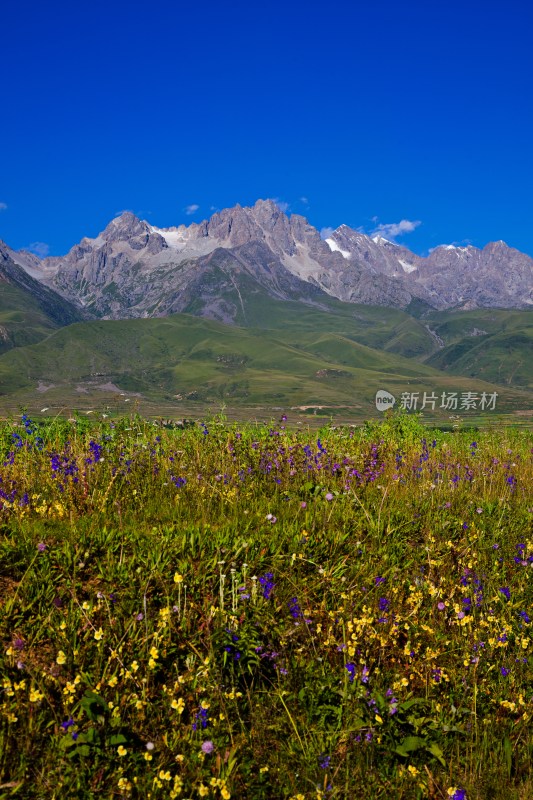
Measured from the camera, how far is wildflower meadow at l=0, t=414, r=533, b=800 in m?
3.93

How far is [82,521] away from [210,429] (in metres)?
4.94

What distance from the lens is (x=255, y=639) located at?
4.91m

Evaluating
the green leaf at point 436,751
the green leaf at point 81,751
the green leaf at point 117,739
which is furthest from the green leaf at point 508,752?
the green leaf at point 81,751

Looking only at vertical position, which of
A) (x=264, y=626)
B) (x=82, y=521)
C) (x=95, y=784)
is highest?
(x=82, y=521)

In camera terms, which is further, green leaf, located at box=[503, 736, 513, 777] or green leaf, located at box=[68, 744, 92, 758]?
green leaf, located at box=[503, 736, 513, 777]

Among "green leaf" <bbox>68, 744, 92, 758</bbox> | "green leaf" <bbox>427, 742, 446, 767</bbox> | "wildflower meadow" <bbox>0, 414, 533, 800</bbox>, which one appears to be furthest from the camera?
"green leaf" <bbox>427, 742, 446, 767</bbox>

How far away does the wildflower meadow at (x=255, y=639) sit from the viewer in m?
3.93

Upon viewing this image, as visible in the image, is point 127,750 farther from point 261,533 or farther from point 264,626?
point 261,533

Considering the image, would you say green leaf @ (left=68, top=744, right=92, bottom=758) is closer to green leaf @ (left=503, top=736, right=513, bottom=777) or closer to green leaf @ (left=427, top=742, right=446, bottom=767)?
green leaf @ (left=427, top=742, right=446, bottom=767)

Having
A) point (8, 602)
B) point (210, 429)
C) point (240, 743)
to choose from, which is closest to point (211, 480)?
point (210, 429)

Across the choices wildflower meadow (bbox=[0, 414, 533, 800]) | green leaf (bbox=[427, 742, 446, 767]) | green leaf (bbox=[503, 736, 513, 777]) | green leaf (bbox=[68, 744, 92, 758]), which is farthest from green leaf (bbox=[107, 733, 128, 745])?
green leaf (bbox=[503, 736, 513, 777])

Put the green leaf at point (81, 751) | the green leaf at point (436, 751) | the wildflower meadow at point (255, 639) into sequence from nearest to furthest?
the green leaf at point (81, 751), the wildflower meadow at point (255, 639), the green leaf at point (436, 751)

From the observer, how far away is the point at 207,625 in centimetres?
496

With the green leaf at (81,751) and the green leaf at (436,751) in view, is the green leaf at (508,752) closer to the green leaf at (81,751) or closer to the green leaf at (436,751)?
the green leaf at (436,751)
